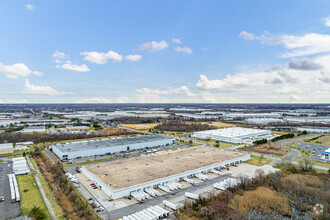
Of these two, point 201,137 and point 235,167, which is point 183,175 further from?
point 201,137

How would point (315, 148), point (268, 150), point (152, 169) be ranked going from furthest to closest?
1. point (315, 148)
2. point (268, 150)
3. point (152, 169)

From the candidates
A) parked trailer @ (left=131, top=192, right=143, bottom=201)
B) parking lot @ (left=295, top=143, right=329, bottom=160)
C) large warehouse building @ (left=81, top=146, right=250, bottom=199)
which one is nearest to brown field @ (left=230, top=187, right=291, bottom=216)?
large warehouse building @ (left=81, top=146, right=250, bottom=199)

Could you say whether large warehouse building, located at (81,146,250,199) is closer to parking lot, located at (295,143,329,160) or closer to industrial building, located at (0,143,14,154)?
parking lot, located at (295,143,329,160)

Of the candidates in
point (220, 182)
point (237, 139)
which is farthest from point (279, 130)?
point (220, 182)

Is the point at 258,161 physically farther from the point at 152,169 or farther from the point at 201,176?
the point at 152,169

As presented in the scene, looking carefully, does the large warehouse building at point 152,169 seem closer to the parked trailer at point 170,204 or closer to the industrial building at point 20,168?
the parked trailer at point 170,204

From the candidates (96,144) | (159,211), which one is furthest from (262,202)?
(96,144)

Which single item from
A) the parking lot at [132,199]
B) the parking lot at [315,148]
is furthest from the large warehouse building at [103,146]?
the parking lot at [315,148]
